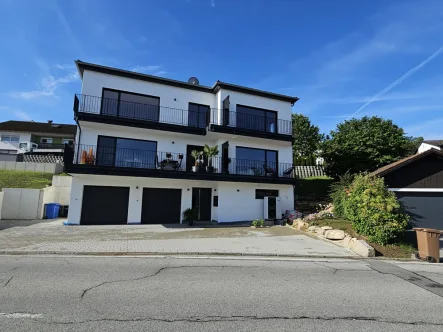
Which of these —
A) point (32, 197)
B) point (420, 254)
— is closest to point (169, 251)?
point (420, 254)

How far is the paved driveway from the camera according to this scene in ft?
30.4

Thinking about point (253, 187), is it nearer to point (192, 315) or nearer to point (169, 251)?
point (169, 251)

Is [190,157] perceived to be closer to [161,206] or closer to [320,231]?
[161,206]

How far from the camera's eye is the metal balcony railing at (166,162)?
15.8m

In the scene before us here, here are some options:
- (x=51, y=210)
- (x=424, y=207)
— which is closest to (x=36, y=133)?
(x=51, y=210)

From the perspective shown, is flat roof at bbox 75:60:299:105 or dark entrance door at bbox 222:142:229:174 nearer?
flat roof at bbox 75:60:299:105

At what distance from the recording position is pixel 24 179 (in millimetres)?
23578

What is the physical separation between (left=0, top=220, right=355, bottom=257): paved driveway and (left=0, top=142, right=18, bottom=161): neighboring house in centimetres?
1933

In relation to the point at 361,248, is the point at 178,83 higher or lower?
higher

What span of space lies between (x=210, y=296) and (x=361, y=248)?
7.26 m

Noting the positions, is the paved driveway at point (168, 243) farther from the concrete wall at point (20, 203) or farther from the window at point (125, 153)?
the window at point (125, 153)

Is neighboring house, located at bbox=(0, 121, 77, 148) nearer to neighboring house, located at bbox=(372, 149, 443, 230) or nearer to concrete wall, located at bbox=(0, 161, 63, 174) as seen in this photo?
concrete wall, located at bbox=(0, 161, 63, 174)

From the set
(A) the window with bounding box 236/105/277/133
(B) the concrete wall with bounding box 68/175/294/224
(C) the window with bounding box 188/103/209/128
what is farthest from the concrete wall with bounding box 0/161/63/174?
(A) the window with bounding box 236/105/277/133

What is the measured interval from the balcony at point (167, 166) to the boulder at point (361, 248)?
8784mm
